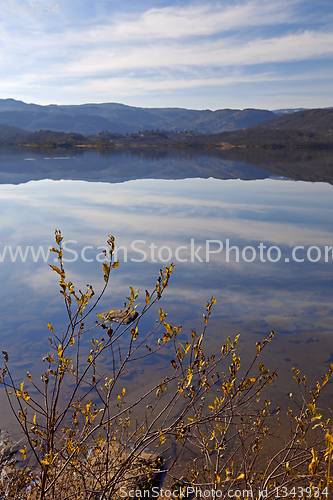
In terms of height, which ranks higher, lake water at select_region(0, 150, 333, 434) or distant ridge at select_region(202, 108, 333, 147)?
distant ridge at select_region(202, 108, 333, 147)

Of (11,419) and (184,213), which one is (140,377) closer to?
(11,419)

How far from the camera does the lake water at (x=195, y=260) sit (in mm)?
6488

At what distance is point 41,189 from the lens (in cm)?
2358

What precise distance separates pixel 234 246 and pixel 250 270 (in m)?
2.05

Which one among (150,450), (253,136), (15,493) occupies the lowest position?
(150,450)

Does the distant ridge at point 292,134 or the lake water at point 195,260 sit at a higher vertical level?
the distant ridge at point 292,134

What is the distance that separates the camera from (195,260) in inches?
414

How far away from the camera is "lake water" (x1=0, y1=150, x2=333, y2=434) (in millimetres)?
6488

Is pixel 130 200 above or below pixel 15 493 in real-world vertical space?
above

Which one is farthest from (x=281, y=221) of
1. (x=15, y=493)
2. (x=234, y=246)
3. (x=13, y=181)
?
(x=13, y=181)

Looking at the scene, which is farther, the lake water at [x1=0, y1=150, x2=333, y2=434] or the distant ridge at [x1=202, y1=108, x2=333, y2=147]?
the distant ridge at [x1=202, y1=108, x2=333, y2=147]

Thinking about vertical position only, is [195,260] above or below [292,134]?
below

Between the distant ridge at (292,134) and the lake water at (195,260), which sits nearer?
the lake water at (195,260)

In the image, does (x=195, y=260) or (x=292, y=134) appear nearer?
(x=195, y=260)
